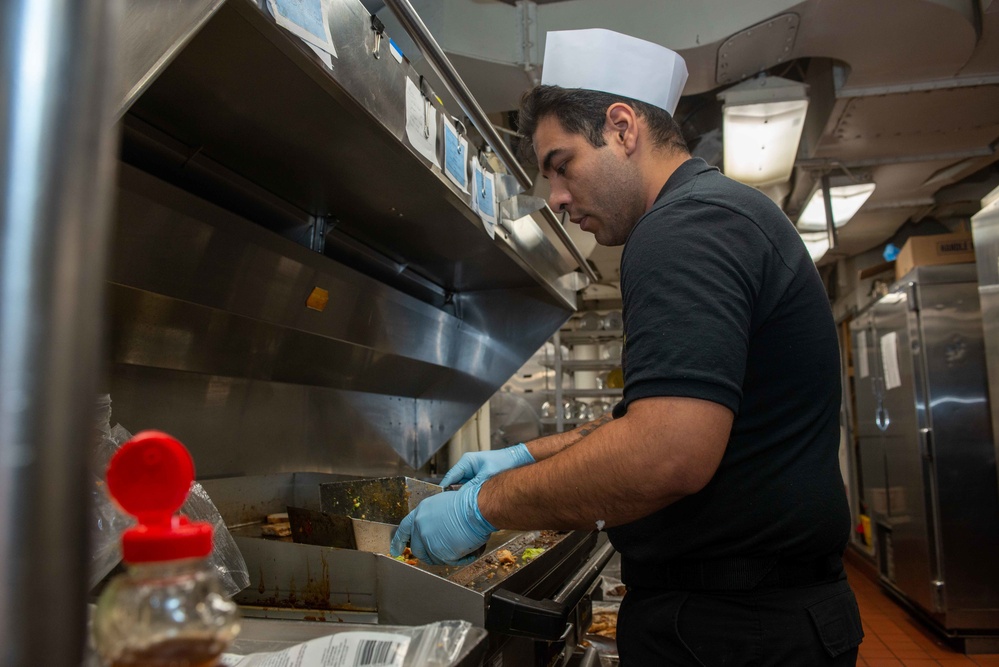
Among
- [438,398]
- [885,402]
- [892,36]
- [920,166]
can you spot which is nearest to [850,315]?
[885,402]

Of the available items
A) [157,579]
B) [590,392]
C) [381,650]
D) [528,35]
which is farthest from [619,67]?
[590,392]

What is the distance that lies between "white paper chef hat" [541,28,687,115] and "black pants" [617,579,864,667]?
1.04 meters

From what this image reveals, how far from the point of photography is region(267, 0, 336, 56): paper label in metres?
0.92

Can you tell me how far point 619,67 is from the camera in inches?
58.5

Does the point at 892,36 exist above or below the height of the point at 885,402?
above

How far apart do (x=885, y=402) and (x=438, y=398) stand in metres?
3.87

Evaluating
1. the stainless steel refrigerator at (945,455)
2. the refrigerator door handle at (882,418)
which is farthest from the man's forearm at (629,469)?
the refrigerator door handle at (882,418)

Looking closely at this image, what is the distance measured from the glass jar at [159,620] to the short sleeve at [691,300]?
0.67 meters

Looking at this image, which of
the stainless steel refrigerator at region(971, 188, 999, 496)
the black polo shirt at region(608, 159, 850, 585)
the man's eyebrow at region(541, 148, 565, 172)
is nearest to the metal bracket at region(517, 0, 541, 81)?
the man's eyebrow at region(541, 148, 565, 172)

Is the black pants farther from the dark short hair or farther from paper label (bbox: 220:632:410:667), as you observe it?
the dark short hair

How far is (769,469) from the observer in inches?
41.2

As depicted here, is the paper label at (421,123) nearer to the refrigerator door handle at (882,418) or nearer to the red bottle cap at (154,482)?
the red bottle cap at (154,482)

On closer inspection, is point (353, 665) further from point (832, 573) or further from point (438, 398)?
point (438, 398)

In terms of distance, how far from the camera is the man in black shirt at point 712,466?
36.2 inches
